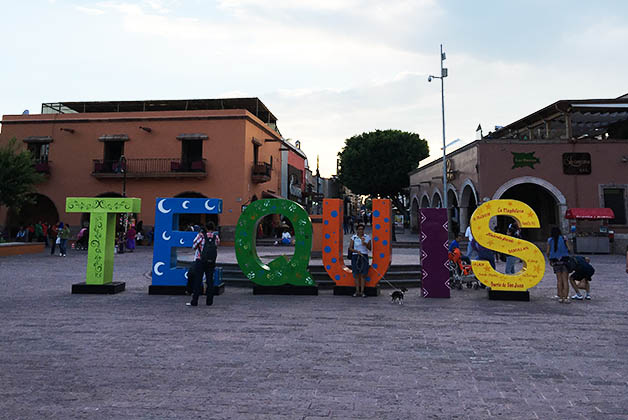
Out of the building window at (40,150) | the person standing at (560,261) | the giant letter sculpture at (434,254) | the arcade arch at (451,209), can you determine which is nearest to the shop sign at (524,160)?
the arcade arch at (451,209)

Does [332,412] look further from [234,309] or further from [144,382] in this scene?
[234,309]

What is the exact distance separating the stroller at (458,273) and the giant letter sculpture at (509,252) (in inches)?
48.8

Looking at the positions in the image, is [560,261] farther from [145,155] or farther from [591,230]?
[145,155]

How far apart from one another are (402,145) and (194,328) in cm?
3516

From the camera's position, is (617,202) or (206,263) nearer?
(206,263)

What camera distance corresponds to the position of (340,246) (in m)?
9.03

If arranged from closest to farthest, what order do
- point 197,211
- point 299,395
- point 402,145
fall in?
point 299,395 < point 197,211 < point 402,145

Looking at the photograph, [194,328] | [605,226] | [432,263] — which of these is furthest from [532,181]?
[194,328]

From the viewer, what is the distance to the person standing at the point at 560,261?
25.8 ft

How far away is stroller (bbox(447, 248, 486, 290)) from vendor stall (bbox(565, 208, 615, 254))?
12753 mm

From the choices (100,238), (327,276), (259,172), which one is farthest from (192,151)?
(327,276)

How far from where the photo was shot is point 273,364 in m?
4.30

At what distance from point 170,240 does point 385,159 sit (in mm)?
32010

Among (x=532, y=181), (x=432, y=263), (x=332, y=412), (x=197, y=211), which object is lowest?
(x=332, y=412)
